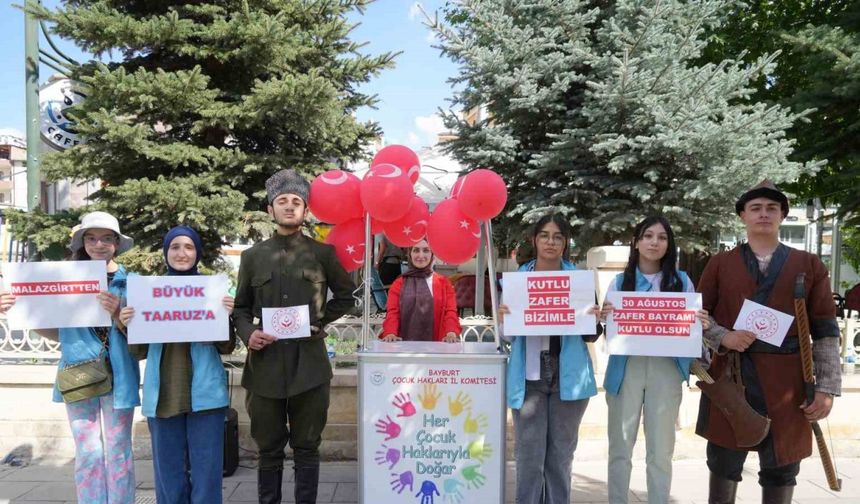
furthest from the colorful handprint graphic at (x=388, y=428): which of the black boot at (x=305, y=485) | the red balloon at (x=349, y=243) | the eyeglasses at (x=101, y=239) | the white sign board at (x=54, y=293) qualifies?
the eyeglasses at (x=101, y=239)

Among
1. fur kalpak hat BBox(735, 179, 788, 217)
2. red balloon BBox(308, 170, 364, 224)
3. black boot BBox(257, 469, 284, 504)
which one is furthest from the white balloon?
fur kalpak hat BBox(735, 179, 788, 217)

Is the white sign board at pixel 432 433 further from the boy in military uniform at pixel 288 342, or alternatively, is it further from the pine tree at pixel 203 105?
the pine tree at pixel 203 105

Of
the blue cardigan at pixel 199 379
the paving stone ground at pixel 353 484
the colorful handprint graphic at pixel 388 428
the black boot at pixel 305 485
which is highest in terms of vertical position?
the blue cardigan at pixel 199 379

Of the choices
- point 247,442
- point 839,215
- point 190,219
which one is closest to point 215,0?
point 190,219

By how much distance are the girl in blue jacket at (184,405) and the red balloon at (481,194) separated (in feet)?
5.06

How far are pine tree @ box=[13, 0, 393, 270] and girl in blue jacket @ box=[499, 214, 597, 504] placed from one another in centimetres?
388

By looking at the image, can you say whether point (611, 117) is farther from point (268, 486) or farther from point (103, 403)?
point (103, 403)

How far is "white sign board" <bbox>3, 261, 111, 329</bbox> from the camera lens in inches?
125

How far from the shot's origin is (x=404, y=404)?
330 cm

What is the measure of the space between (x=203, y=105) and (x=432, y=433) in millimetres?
4663

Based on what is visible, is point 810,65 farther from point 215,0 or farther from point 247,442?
point 247,442

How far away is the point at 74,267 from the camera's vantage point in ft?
10.4

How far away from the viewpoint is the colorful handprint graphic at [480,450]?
330 cm

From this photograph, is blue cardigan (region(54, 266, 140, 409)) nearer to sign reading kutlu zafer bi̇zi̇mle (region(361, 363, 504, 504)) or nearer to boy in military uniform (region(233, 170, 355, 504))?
boy in military uniform (region(233, 170, 355, 504))
